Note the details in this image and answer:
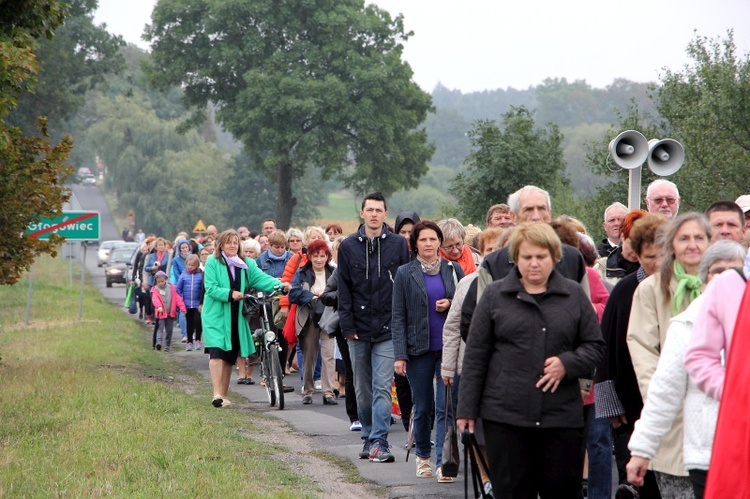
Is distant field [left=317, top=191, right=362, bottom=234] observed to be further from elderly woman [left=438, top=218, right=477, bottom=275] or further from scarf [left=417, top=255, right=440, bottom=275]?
scarf [left=417, top=255, right=440, bottom=275]

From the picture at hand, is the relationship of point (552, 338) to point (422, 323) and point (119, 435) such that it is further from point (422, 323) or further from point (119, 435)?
point (119, 435)

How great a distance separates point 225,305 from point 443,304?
5074mm

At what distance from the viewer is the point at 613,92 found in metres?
197

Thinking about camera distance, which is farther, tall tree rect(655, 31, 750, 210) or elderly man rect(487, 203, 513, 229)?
tall tree rect(655, 31, 750, 210)

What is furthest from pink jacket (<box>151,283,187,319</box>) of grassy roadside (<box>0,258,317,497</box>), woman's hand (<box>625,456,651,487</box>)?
woman's hand (<box>625,456,651,487</box>)

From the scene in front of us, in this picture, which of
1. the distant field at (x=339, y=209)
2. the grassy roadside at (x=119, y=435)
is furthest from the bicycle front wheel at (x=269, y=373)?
the distant field at (x=339, y=209)

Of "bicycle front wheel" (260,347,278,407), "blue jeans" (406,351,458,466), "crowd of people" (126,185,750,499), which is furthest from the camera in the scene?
"bicycle front wheel" (260,347,278,407)

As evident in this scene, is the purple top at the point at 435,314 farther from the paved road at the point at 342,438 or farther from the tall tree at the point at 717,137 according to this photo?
the tall tree at the point at 717,137

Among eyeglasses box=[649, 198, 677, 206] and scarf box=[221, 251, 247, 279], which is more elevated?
eyeglasses box=[649, 198, 677, 206]

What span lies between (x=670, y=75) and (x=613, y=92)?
169 m

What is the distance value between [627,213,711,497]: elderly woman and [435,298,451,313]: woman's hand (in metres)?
2.99

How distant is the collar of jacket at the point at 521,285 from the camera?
6176 mm

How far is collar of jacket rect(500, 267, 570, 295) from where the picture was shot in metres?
6.18

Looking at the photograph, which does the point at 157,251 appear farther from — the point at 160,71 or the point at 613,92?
the point at 613,92
